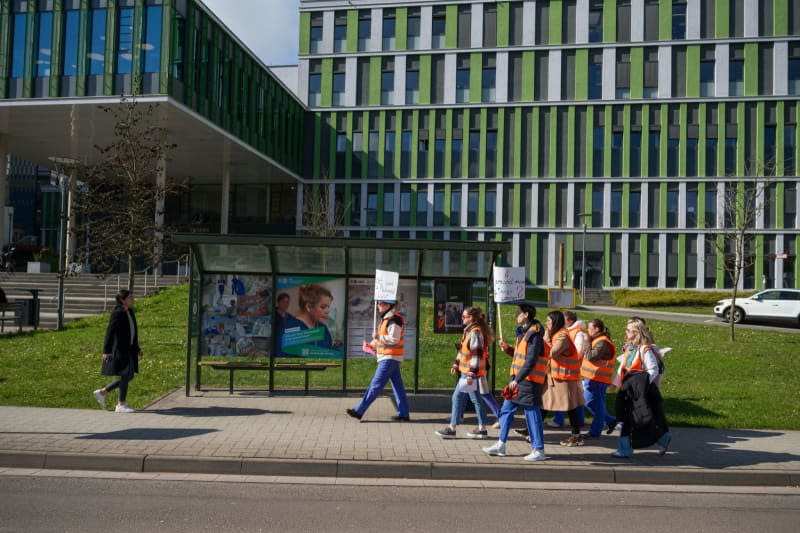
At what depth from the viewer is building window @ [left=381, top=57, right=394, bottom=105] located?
50062 mm

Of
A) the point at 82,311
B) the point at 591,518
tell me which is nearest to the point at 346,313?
the point at 591,518

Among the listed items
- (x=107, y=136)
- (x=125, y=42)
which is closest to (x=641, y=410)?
(x=125, y=42)

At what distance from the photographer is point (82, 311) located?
24266 millimetres

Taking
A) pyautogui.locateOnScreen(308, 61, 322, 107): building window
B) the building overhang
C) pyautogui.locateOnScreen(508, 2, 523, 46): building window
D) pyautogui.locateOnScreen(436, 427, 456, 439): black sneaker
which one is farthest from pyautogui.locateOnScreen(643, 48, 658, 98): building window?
pyautogui.locateOnScreen(436, 427, 456, 439): black sneaker

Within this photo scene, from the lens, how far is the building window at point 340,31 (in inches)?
2000

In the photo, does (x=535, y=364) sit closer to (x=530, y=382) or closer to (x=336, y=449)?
(x=530, y=382)

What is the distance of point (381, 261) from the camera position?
38.9 feet

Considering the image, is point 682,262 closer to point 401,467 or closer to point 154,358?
point 154,358

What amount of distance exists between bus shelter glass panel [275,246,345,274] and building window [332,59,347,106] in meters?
40.1

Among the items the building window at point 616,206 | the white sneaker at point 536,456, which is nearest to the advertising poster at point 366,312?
the white sneaker at point 536,456

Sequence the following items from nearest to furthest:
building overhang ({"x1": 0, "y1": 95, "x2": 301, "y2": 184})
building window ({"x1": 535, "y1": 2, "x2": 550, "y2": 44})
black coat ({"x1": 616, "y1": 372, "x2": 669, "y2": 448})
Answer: black coat ({"x1": 616, "y1": 372, "x2": 669, "y2": 448})
building overhang ({"x1": 0, "y1": 95, "x2": 301, "y2": 184})
building window ({"x1": 535, "y1": 2, "x2": 550, "y2": 44})

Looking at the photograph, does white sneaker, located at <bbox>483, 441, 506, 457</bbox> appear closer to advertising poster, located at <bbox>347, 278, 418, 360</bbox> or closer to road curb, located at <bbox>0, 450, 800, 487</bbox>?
road curb, located at <bbox>0, 450, 800, 487</bbox>

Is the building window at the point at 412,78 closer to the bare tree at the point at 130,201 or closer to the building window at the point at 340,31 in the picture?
the building window at the point at 340,31

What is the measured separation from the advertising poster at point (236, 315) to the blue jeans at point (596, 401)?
5424 millimetres
